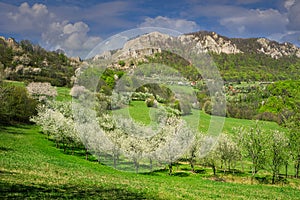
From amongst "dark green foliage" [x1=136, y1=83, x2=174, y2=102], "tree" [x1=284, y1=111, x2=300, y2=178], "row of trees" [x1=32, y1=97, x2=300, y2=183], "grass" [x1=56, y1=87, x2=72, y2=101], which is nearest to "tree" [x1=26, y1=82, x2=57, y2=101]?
"grass" [x1=56, y1=87, x2=72, y2=101]

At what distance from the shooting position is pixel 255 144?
46.3 meters

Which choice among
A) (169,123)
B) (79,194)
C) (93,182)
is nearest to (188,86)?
(169,123)

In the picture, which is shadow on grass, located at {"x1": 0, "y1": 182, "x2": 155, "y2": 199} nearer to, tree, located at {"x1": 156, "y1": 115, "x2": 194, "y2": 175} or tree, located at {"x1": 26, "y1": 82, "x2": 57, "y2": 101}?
tree, located at {"x1": 156, "y1": 115, "x2": 194, "y2": 175}

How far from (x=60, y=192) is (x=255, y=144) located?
3784cm

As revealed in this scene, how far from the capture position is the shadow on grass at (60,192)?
43.0 ft

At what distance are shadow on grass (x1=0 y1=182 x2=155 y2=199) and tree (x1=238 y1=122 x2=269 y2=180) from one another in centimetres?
3159

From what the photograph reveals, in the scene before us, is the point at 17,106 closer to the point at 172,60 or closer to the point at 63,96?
the point at 63,96

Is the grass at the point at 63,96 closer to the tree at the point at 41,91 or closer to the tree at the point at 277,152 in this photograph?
the tree at the point at 41,91

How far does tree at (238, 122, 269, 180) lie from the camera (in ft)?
Result: 149

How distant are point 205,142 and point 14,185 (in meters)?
40.7

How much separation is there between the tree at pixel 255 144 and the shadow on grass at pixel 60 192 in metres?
31.6

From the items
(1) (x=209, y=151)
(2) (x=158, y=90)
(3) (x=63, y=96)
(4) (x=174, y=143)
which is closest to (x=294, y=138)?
(1) (x=209, y=151)

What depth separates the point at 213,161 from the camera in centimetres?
4897

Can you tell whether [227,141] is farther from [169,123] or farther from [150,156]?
[150,156]
